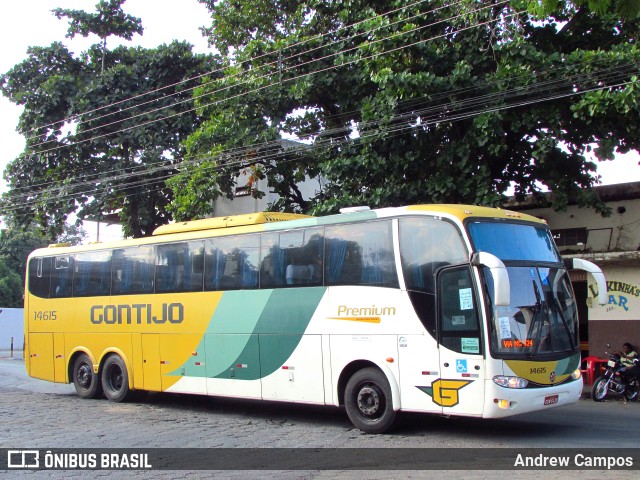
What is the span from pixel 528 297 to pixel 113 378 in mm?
9745

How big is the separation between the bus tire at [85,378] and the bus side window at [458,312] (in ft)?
30.0

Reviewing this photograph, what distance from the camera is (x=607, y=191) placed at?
1803 centimetres

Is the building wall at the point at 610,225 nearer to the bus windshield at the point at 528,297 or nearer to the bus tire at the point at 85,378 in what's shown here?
the bus windshield at the point at 528,297

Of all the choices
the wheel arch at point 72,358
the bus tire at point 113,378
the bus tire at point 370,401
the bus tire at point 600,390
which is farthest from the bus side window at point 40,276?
the bus tire at point 600,390

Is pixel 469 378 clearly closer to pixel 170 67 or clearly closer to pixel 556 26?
pixel 556 26

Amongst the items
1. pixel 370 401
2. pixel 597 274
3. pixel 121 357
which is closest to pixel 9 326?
pixel 121 357

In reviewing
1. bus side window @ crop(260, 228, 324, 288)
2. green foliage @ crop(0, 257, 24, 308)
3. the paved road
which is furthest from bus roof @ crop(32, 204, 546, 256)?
green foliage @ crop(0, 257, 24, 308)

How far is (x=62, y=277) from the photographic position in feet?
53.4

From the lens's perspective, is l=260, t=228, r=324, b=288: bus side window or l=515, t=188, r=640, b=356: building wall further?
l=515, t=188, r=640, b=356: building wall

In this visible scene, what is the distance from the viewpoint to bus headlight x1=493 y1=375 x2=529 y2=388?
898 centimetres

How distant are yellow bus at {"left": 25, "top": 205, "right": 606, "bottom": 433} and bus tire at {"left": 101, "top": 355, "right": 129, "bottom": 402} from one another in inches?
1.5

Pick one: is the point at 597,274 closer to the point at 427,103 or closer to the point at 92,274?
the point at 427,103

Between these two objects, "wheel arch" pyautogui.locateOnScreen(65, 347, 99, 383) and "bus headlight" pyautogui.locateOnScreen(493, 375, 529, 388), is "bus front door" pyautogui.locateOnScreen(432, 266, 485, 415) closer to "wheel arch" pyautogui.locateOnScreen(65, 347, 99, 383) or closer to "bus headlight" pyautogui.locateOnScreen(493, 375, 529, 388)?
"bus headlight" pyautogui.locateOnScreen(493, 375, 529, 388)

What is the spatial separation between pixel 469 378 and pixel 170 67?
2060 centimetres
